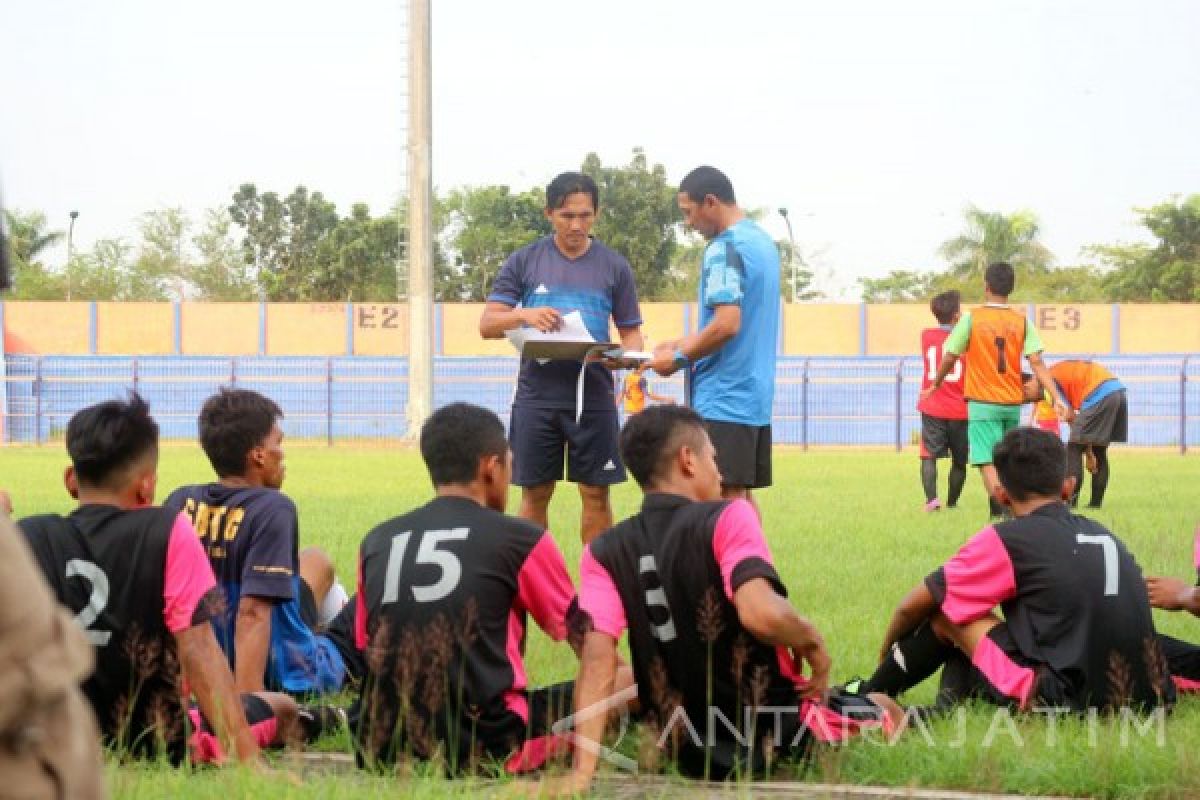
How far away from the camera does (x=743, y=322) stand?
8.10m

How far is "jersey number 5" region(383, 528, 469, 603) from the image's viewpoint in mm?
4855

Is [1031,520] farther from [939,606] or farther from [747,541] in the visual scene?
[747,541]

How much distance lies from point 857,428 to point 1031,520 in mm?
35304

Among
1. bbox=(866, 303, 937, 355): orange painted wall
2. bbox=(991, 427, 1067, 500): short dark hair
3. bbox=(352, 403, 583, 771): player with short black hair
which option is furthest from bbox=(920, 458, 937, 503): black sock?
bbox=(866, 303, 937, 355): orange painted wall

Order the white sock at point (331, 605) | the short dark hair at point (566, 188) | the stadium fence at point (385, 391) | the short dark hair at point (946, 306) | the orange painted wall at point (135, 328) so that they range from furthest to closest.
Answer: the orange painted wall at point (135, 328)
the stadium fence at point (385, 391)
the short dark hair at point (946, 306)
the short dark hair at point (566, 188)
the white sock at point (331, 605)

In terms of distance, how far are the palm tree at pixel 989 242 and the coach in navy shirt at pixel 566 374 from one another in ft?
181

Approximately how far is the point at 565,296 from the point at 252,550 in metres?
3.62

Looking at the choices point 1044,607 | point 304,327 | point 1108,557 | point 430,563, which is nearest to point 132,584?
point 430,563

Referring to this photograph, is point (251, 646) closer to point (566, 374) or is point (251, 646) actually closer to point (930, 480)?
point (566, 374)

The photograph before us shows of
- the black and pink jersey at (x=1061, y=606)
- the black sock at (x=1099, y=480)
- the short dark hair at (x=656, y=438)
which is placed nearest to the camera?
the short dark hair at (x=656, y=438)

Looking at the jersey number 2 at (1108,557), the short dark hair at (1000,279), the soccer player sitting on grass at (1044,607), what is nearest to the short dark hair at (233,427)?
the soccer player sitting on grass at (1044,607)

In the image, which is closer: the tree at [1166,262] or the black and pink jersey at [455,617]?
the black and pink jersey at [455,617]

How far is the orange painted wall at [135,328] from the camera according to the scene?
49.0 metres

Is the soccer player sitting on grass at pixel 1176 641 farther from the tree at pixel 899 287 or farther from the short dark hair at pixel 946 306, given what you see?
the tree at pixel 899 287
